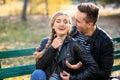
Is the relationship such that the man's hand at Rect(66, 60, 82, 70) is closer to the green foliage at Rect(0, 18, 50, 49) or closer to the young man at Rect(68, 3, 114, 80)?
the young man at Rect(68, 3, 114, 80)

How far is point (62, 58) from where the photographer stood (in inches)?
157

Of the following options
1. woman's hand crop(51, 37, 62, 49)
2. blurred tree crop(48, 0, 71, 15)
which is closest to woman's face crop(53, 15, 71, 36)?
woman's hand crop(51, 37, 62, 49)

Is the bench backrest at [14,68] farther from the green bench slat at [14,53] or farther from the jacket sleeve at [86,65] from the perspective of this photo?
the jacket sleeve at [86,65]

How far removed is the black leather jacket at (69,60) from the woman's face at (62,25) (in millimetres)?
93

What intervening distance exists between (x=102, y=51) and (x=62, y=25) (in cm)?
55

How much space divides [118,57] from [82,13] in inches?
93.9

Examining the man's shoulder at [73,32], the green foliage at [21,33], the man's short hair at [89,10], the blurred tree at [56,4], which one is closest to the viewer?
the man's short hair at [89,10]

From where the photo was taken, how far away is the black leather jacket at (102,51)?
12.8ft

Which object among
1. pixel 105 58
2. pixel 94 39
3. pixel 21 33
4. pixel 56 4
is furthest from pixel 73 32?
pixel 56 4

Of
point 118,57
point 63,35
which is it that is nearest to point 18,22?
point 118,57

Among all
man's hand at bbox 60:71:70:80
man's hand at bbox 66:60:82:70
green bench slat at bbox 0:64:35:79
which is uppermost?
man's hand at bbox 66:60:82:70

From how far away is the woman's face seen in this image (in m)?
4.04

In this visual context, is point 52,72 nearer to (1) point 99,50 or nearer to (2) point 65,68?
(2) point 65,68

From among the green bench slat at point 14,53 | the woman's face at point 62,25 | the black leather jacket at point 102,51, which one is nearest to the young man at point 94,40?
the black leather jacket at point 102,51
